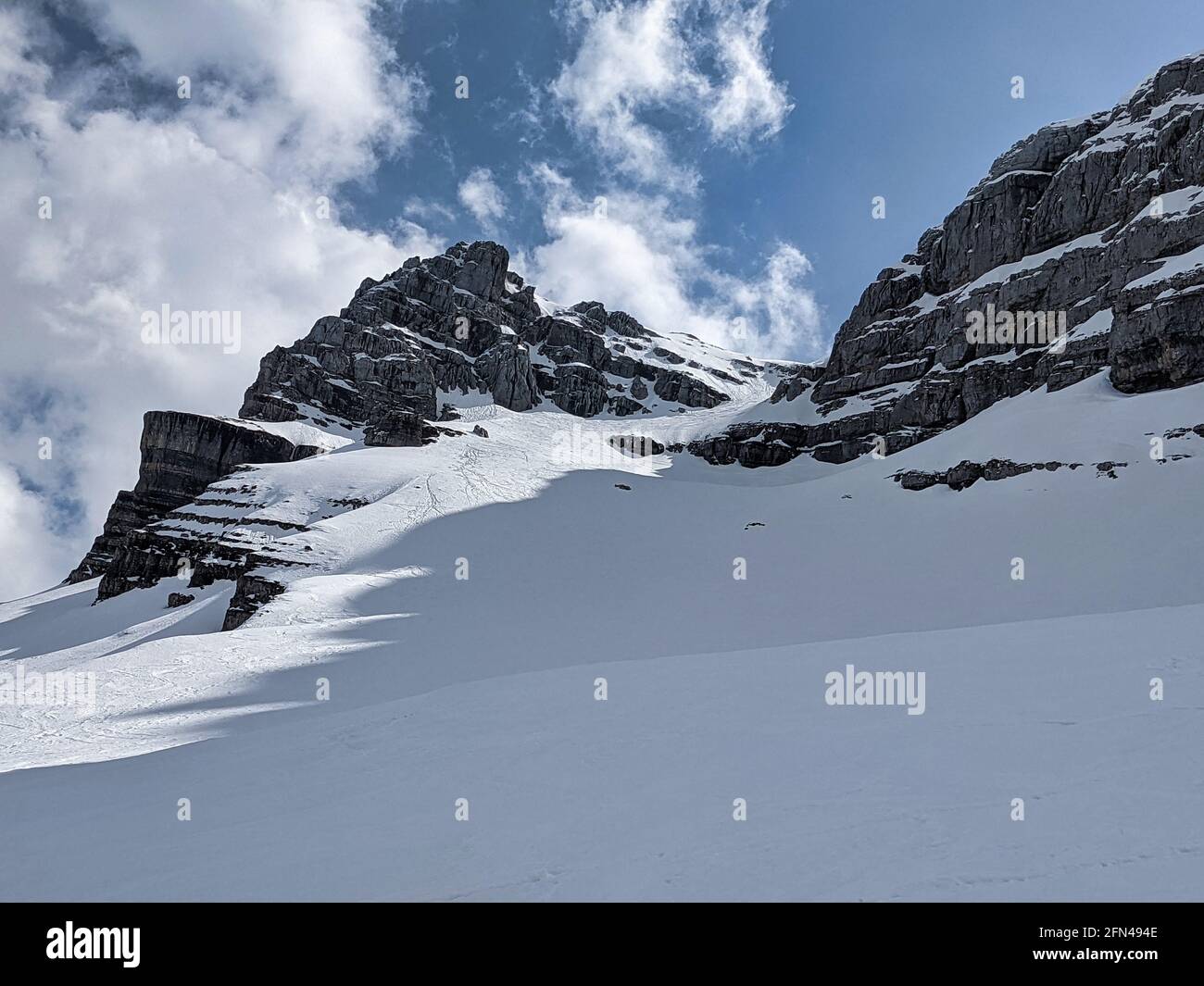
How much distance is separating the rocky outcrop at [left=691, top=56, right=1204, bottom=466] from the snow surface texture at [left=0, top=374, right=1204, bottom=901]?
20.2 m

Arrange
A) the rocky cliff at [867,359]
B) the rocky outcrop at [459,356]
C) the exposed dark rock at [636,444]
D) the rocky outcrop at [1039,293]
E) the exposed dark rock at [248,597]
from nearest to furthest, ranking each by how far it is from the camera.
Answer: the exposed dark rock at [248,597] < the rocky outcrop at [1039,293] < the rocky cliff at [867,359] < the exposed dark rock at [636,444] < the rocky outcrop at [459,356]

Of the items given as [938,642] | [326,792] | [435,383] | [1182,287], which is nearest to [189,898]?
[326,792]

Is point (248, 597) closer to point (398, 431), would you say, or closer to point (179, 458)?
point (398, 431)

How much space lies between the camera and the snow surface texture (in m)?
4.82

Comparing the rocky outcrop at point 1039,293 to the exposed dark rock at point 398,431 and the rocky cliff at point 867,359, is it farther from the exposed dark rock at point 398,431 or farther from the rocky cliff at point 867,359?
the exposed dark rock at point 398,431

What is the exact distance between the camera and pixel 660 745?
786 cm

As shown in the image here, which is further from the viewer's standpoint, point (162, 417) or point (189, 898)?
point (162, 417)

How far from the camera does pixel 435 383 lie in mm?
109625

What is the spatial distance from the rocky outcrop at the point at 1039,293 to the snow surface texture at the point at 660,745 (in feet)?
66.3

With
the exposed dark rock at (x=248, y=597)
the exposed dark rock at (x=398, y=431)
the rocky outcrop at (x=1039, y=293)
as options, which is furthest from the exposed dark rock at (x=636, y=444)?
the exposed dark rock at (x=248, y=597)

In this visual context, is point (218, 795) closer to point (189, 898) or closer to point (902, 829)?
point (189, 898)

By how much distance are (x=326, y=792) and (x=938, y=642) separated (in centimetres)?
1066

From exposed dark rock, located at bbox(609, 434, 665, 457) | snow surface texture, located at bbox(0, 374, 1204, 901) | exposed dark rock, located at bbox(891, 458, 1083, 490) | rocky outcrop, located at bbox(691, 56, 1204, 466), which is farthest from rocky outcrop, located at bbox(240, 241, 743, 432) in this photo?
exposed dark rock, located at bbox(891, 458, 1083, 490)

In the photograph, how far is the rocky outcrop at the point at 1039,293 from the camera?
44.9m
